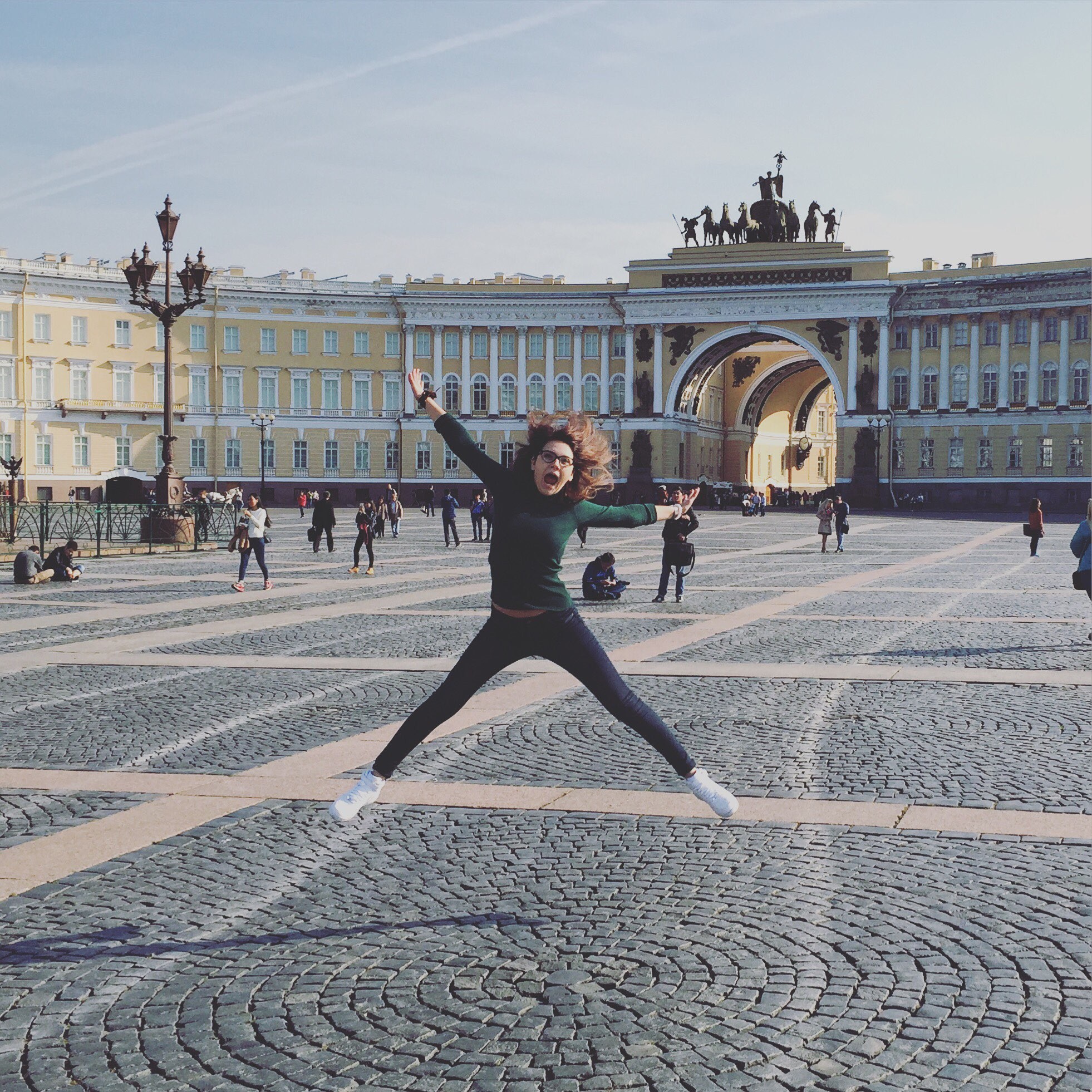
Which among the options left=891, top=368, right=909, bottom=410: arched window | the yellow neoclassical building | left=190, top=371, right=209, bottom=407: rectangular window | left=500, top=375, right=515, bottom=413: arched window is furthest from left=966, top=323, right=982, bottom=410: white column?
left=190, top=371, right=209, bottom=407: rectangular window

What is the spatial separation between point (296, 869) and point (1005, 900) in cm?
287

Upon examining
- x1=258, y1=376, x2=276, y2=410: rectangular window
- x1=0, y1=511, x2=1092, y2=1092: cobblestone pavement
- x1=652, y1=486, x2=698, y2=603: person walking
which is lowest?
x1=0, y1=511, x2=1092, y2=1092: cobblestone pavement

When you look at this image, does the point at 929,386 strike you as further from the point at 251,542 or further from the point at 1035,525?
the point at 251,542

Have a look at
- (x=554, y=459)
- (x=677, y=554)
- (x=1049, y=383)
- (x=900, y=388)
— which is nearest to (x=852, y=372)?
(x=900, y=388)

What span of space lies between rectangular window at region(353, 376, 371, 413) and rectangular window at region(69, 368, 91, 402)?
1512cm

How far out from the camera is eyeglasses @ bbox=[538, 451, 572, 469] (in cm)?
567

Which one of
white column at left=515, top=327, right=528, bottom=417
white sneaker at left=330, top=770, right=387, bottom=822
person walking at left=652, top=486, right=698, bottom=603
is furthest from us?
white column at left=515, top=327, right=528, bottom=417

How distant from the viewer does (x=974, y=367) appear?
80.4m

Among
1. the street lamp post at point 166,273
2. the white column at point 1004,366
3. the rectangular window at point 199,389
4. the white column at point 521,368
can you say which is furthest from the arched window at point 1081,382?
the street lamp post at point 166,273

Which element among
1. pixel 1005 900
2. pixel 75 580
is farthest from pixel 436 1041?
pixel 75 580

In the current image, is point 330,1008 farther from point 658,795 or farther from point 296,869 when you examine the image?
point 658,795

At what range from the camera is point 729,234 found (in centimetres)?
8569

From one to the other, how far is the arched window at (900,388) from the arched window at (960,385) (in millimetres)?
2493

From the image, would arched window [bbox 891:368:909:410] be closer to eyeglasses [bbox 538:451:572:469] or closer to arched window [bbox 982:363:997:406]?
arched window [bbox 982:363:997:406]
